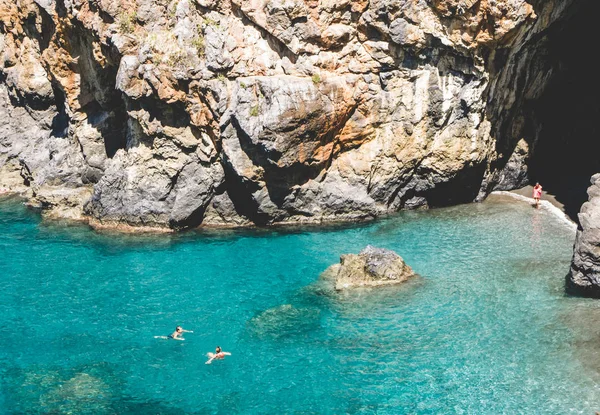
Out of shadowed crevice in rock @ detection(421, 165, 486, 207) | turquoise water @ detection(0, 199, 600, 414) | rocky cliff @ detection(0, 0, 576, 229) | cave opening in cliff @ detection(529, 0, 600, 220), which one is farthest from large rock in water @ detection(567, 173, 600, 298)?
cave opening in cliff @ detection(529, 0, 600, 220)

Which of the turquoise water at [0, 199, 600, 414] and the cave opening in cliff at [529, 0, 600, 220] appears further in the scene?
the cave opening in cliff at [529, 0, 600, 220]

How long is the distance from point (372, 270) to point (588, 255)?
1094cm

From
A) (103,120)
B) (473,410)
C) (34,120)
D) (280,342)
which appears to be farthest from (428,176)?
(34,120)

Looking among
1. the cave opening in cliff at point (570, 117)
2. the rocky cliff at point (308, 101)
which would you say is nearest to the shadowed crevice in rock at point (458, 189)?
the rocky cliff at point (308, 101)

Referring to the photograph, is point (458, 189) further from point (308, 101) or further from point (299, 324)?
point (299, 324)

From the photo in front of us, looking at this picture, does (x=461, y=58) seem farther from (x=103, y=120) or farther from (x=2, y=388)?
(x=2, y=388)

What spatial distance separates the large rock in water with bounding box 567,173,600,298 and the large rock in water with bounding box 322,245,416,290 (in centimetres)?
853

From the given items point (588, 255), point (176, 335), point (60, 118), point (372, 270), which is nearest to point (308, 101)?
point (372, 270)

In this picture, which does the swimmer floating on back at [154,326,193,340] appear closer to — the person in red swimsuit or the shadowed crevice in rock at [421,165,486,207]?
the shadowed crevice in rock at [421,165,486,207]

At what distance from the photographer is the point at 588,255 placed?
30.1m

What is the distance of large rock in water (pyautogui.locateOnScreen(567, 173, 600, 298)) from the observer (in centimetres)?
2994

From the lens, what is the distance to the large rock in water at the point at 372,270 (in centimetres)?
3434

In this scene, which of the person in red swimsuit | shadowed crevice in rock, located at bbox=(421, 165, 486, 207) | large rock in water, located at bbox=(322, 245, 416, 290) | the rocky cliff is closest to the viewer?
large rock in water, located at bbox=(322, 245, 416, 290)

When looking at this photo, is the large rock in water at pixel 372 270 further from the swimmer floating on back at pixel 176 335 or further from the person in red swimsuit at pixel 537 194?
the person in red swimsuit at pixel 537 194
